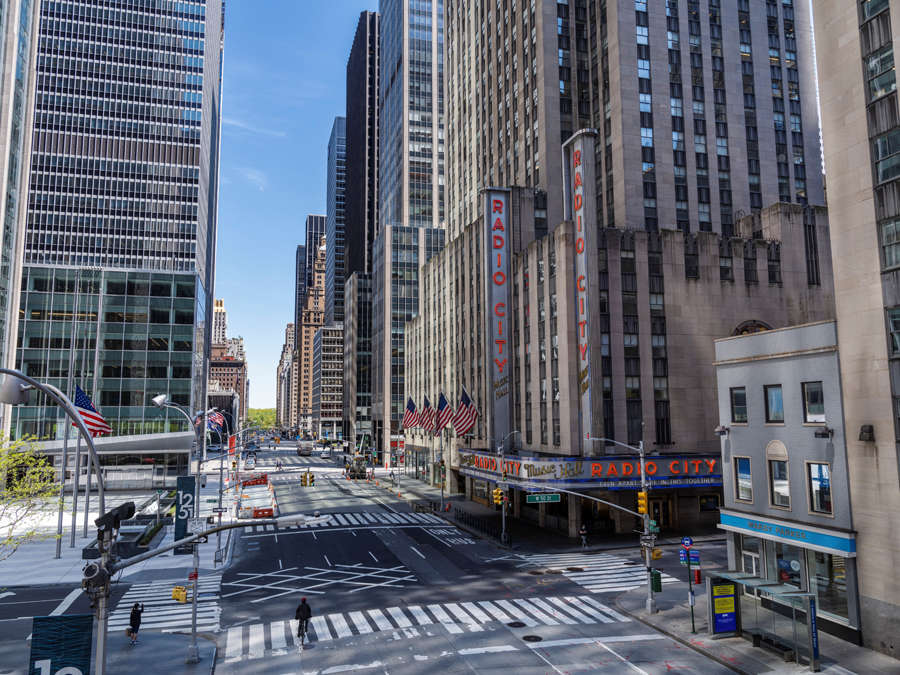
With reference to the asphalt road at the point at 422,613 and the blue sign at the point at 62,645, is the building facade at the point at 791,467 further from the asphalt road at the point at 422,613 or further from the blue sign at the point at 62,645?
the blue sign at the point at 62,645

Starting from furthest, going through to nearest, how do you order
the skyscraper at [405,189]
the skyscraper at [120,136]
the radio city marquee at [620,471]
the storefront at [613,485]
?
the skyscraper at [120,136] < the skyscraper at [405,189] < the storefront at [613,485] < the radio city marquee at [620,471]

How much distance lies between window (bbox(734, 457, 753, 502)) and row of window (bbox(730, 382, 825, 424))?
207 cm

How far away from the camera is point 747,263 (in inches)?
2189

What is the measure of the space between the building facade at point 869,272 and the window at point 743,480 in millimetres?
6040

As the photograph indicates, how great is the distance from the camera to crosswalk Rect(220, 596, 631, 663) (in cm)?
2661

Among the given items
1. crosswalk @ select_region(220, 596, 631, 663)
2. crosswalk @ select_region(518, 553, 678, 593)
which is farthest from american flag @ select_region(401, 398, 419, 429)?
crosswalk @ select_region(220, 596, 631, 663)

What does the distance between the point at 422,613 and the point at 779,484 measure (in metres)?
18.0

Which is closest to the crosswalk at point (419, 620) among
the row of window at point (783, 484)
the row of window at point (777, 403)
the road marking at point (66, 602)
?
the row of window at point (783, 484)

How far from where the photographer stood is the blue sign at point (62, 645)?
59.5 feet

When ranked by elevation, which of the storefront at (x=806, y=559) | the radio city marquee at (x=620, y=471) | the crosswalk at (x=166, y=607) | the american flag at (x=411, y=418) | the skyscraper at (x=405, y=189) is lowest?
the crosswalk at (x=166, y=607)

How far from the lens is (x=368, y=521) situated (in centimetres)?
5891

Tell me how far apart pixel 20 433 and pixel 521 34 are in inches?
3049

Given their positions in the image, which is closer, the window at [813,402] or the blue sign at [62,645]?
the blue sign at [62,645]

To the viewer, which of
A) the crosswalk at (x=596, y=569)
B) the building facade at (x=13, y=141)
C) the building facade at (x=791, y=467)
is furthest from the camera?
the building facade at (x=13, y=141)
